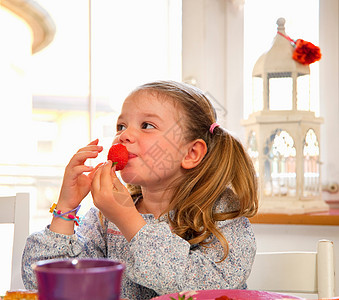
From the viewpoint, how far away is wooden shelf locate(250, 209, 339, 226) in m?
1.73

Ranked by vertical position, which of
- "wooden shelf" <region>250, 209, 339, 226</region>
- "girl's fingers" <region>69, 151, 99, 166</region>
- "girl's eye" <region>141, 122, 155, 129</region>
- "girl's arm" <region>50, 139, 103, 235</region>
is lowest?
"wooden shelf" <region>250, 209, 339, 226</region>

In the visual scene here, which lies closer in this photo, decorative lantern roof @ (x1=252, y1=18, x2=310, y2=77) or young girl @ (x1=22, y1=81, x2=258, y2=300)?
young girl @ (x1=22, y1=81, x2=258, y2=300)

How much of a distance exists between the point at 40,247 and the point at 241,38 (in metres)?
1.51

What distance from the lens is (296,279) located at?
1017mm

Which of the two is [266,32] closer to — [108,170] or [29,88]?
[29,88]

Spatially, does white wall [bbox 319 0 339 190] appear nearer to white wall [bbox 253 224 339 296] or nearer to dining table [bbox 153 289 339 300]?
white wall [bbox 253 224 339 296]

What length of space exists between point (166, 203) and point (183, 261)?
29 centimetres

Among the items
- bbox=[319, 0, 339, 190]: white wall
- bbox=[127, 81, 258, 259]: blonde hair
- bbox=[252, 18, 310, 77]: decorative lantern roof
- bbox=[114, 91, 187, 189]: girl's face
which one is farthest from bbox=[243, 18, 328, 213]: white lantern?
bbox=[114, 91, 187, 189]: girl's face

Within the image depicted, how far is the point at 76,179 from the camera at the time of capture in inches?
38.6

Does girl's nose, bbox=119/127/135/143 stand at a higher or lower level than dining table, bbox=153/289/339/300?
higher

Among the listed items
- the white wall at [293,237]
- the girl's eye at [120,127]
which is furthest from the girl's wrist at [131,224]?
the white wall at [293,237]

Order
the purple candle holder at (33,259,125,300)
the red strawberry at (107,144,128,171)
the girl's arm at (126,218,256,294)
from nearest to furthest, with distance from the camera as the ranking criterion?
the purple candle holder at (33,259,125,300), the girl's arm at (126,218,256,294), the red strawberry at (107,144,128,171)

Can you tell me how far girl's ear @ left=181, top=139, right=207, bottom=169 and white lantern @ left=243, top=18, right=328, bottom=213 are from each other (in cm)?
81

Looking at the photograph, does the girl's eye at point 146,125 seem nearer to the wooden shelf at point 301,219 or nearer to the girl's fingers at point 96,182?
the girl's fingers at point 96,182
